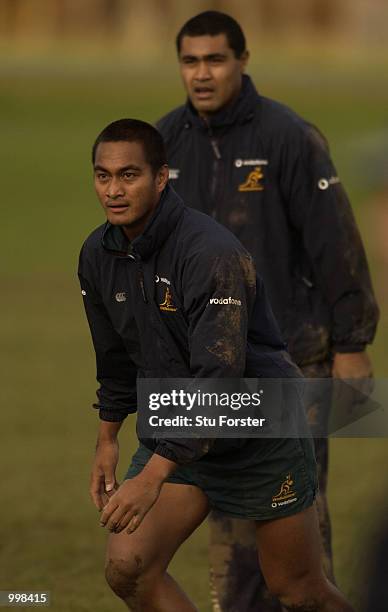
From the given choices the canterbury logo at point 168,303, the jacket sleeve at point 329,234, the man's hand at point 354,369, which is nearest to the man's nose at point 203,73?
the jacket sleeve at point 329,234

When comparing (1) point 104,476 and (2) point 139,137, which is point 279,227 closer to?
(2) point 139,137

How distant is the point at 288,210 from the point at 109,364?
1454mm

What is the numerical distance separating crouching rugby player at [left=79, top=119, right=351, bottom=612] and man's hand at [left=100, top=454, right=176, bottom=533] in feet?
0.09

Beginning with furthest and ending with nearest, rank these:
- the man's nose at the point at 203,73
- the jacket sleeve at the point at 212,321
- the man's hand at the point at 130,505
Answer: the man's nose at the point at 203,73, the jacket sleeve at the point at 212,321, the man's hand at the point at 130,505

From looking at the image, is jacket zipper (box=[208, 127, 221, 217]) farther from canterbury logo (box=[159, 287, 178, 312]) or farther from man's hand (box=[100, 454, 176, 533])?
man's hand (box=[100, 454, 176, 533])

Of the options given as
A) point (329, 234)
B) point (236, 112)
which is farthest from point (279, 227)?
point (236, 112)

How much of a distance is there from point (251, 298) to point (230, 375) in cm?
40

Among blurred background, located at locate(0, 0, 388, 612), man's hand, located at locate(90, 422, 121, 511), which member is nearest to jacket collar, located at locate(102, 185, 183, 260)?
blurred background, located at locate(0, 0, 388, 612)

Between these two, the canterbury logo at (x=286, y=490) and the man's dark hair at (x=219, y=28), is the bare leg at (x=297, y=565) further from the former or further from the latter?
the man's dark hair at (x=219, y=28)

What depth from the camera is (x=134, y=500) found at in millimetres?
6043

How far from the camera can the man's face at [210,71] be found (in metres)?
7.99

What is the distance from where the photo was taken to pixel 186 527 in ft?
21.8

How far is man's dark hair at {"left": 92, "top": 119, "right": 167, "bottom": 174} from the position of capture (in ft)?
21.2

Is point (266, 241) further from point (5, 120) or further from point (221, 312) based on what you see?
point (5, 120)
